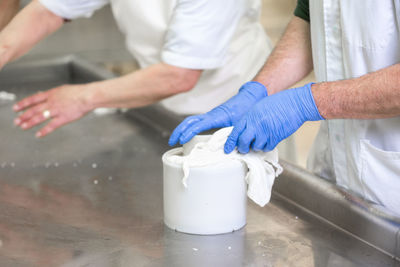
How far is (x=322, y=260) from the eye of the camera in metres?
1.03

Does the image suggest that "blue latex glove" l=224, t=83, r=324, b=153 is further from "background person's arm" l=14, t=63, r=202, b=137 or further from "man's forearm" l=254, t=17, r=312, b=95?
"background person's arm" l=14, t=63, r=202, b=137

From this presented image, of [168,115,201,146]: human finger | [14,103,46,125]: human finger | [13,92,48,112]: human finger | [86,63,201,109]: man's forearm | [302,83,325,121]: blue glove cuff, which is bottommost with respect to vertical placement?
[14,103,46,125]: human finger

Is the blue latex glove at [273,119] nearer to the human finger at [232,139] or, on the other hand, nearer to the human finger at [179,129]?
the human finger at [232,139]

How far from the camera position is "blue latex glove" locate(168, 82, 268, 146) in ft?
3.84

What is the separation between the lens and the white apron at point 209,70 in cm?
178

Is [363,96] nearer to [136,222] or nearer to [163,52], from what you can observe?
[136,222]

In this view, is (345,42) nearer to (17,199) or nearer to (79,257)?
(79,257)

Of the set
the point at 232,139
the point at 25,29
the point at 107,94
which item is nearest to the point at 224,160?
the point at 232,139

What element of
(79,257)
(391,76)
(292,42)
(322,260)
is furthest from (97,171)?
(391,76)

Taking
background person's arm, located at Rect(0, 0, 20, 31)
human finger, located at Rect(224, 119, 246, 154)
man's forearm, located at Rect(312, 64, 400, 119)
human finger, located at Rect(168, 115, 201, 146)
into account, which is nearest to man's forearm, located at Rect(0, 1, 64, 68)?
background person's arm, located at Rect(0, 0, 20, 31)

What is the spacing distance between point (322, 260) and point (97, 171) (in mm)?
729

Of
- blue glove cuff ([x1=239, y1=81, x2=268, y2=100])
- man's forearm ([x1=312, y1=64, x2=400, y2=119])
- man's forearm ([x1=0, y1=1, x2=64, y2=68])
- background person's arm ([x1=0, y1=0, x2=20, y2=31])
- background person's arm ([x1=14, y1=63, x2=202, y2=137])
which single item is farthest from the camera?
background person's arm ([x1=0, y1=0, x2=20, y2=31])

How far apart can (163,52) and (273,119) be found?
1.93 feet

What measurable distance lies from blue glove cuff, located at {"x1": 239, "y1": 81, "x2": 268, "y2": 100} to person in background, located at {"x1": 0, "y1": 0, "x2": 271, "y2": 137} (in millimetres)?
12
